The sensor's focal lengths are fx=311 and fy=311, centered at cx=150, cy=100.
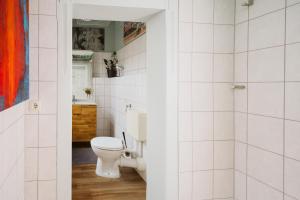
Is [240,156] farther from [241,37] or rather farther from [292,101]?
[241,37]

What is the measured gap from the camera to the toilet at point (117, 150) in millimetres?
3775

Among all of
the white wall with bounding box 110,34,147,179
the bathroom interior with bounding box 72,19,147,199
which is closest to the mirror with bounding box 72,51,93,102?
the bathroom interior with bounding box 72,19,147,199

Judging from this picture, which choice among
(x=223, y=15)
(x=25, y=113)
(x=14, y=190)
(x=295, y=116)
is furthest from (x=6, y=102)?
(x=223, y=15)

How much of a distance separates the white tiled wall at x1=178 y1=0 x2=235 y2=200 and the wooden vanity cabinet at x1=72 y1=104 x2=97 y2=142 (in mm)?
4122

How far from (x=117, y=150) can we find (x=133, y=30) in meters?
1.82

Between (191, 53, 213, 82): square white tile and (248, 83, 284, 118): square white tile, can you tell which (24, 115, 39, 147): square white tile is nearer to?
(191, 53, 213, 82): square white tile

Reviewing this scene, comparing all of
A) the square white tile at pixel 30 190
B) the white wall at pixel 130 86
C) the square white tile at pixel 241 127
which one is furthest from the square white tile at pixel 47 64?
the white wall at pixel 130 86

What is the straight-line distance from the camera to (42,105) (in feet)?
6.76

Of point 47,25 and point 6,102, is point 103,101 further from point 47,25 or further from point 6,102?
point 6,102

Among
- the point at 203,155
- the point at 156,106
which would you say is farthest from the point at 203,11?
the point at 203,155

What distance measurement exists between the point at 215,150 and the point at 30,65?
1.45 metres

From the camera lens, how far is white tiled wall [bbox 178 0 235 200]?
2.29m

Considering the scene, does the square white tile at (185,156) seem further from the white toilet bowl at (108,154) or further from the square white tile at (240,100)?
the white toilet bowl at (108,154)

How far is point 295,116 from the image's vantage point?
1.72m
